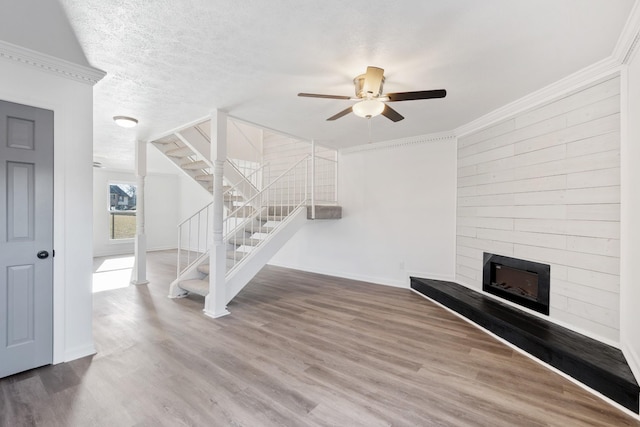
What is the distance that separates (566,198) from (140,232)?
6.18 metres

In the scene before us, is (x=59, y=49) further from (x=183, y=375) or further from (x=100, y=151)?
(x=100, y=151)

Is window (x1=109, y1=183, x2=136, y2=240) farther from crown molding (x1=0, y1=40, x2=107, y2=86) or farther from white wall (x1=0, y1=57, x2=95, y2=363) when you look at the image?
crown molding (x1=0, y1=40, x2=107, y2=86)

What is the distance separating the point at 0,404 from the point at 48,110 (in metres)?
2.25

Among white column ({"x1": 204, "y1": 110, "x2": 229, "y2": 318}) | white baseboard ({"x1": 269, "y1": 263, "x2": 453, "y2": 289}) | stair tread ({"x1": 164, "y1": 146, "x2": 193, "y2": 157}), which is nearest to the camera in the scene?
white column ({"x1": 204, "y1": 110, "x2": 229, "y2": 318})

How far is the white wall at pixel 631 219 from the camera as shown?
210 centimetres

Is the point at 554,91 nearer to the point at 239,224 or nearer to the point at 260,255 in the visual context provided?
the point at 260,255

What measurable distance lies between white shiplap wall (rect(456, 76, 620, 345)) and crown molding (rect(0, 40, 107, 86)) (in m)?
4.53

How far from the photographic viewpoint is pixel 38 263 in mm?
2383

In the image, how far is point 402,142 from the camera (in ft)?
16.7

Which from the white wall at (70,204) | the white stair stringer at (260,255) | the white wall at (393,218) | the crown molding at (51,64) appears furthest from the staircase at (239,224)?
the crown molding at (51,64)

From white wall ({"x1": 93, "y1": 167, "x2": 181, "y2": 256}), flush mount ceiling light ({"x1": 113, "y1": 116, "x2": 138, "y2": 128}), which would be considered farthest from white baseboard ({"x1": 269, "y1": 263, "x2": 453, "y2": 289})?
white wall ({"x1": 93, "y1": 167, "x2": 181, "y2": 256})

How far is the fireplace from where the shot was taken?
309cm

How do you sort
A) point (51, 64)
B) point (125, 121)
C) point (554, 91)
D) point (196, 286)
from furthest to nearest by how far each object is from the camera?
1. point (196, 286)
2. point (125, 121)
3. point (554, 91)
4. point (51, 64)

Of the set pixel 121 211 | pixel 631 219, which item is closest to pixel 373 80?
pixel 631 219
